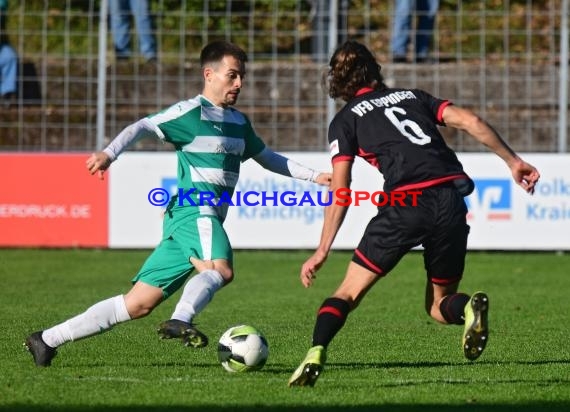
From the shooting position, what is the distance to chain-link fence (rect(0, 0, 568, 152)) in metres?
17.8

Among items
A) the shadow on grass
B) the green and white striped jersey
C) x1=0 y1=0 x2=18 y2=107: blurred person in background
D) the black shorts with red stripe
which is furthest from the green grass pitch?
x1=0 y1=0 x2=18 y2=107: blurred person in background

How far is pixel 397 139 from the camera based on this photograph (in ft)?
22.9

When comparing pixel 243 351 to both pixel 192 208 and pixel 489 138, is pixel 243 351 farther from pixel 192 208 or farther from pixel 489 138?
pixel 489 138

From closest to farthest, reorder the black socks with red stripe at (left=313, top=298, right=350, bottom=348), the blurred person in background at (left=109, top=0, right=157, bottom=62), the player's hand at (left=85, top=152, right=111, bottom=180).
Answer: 1. the black socks with red stripe at (left=313, top=298, right=350, bottom=348)
2. the player's hand at (left=85, top=152, right=111, bottom=180)
3. the blurred person in background at (left=109, top=0, right=157, bottom=62)

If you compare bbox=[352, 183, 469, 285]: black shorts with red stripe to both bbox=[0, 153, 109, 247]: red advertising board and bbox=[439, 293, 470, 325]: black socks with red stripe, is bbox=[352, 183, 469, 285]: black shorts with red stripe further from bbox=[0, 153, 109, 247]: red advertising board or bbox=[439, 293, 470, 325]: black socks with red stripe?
bbox=[0, 153, 109, 247]: red advertising board

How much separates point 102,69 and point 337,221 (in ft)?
36.6

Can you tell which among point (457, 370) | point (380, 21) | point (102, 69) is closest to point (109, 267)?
point (102, 69)

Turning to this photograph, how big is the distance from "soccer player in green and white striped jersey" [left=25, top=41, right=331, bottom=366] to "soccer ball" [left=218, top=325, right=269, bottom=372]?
29 cm

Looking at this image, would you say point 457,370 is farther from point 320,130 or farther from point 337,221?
point 320,130

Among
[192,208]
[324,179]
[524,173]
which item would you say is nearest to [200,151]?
[192,208]

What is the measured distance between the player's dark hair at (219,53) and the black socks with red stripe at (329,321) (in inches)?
73.4

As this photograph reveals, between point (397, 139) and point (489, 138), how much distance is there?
0.51m

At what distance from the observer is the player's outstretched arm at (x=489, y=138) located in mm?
6820

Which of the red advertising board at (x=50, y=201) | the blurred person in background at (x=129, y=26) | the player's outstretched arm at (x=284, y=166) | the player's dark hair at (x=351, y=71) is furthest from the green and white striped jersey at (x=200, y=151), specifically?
the blurred person in background at (x=129, y=26)
